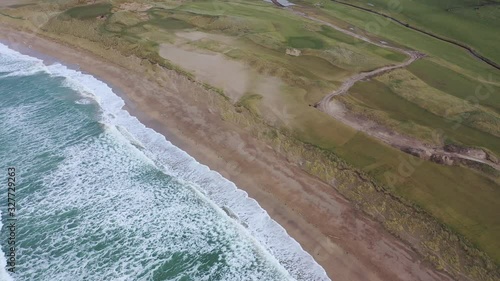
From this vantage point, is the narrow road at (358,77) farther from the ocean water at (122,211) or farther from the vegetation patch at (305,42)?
the ocean water at (122,211)

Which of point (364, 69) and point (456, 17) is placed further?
point (456, 17)

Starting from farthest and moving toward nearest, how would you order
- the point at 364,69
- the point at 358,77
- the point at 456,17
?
the point at 456,17 < the point at 364,69 < the point at 358,77

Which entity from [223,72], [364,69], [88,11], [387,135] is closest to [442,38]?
[364,69]

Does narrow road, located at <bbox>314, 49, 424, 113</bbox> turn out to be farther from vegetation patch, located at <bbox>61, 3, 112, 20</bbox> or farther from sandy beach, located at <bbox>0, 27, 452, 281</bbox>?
vegetation patch, located at <bbox>61, 3, 112, 20</bbox>

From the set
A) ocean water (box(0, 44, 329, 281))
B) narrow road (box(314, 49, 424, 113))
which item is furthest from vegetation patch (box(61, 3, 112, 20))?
narrow road (box(314, 49, 424, 113))

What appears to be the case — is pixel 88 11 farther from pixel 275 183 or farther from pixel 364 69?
pixel 275 183

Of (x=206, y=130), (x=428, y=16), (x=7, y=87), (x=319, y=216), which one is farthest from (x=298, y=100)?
(x=428, y=16)

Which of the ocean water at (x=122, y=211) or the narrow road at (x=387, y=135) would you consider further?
the narrow road at (x=387, y=135)

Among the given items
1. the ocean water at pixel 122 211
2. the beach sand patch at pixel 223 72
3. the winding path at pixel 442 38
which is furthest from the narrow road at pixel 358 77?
the ocean water at pixel 122 211
